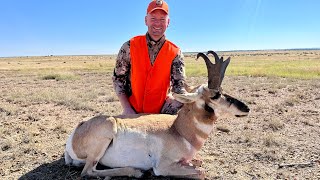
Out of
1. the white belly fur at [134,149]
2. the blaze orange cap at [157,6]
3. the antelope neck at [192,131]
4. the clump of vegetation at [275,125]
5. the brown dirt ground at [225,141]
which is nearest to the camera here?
the white belly fur at [134,149]

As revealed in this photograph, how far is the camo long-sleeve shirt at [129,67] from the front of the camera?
274 inches

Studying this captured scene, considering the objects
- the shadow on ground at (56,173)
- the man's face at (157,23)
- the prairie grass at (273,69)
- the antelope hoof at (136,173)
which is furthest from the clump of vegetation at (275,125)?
the prairie grass at (273,69)

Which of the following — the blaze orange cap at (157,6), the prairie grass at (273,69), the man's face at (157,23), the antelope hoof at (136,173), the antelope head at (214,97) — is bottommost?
the prairie grass at (273,69)

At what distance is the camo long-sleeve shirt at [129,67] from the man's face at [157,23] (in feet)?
0.48

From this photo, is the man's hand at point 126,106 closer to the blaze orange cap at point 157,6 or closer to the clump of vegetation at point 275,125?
the blaze orange cap at point 157,6

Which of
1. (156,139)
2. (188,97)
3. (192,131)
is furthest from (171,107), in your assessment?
(188,97)

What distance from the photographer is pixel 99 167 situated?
19.3ft

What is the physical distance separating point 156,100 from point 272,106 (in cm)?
729

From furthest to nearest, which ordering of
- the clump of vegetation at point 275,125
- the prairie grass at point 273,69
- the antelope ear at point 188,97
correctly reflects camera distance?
the prairie grass at point 273,69
the clump of vegetation at point 275,125
the antelope ear at point 188,97

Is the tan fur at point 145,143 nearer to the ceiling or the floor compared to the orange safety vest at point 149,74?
nearer to the floor

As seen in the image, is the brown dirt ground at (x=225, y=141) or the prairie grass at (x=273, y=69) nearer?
the brown dirt ground at (x=225, y=141)

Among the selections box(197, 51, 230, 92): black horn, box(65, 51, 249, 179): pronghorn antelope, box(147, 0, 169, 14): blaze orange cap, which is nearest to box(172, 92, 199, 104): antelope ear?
box(65, 51, 249, 179): pronghorn antelope

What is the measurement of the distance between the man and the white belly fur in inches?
58.9

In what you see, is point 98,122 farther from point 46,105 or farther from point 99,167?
point 46,105
